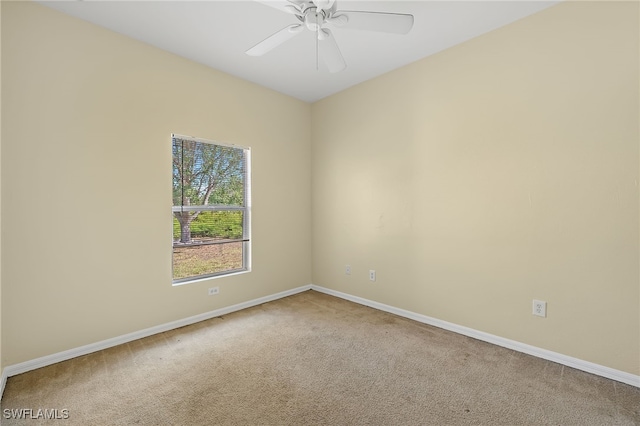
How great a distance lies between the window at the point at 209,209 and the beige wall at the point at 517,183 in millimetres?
1471

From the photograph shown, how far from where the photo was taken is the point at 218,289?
329 cm

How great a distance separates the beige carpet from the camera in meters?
1.70

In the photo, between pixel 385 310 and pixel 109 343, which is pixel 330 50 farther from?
pixel 109 343

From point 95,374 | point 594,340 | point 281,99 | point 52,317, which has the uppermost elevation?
point 281,99

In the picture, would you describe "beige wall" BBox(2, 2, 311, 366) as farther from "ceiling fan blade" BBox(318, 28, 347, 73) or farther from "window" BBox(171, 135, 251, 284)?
"ceiling fan blade" BBox(318, 28, 347, 73)

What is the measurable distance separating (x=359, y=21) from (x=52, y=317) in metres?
3.13

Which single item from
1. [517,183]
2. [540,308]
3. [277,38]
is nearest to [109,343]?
[277,38]

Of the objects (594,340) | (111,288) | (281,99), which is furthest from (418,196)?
(111,288)

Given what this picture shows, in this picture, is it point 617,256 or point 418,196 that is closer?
point 617,256

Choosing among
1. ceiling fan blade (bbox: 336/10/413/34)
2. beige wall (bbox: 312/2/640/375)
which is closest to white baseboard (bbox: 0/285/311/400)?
beige wall (bbox: 312/2/640/375)

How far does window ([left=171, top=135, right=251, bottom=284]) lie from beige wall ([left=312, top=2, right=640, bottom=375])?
4.83ft

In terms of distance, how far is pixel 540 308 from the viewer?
2.35 m

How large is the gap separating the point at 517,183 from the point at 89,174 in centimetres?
358

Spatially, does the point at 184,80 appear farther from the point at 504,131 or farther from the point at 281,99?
the point at 504,131
